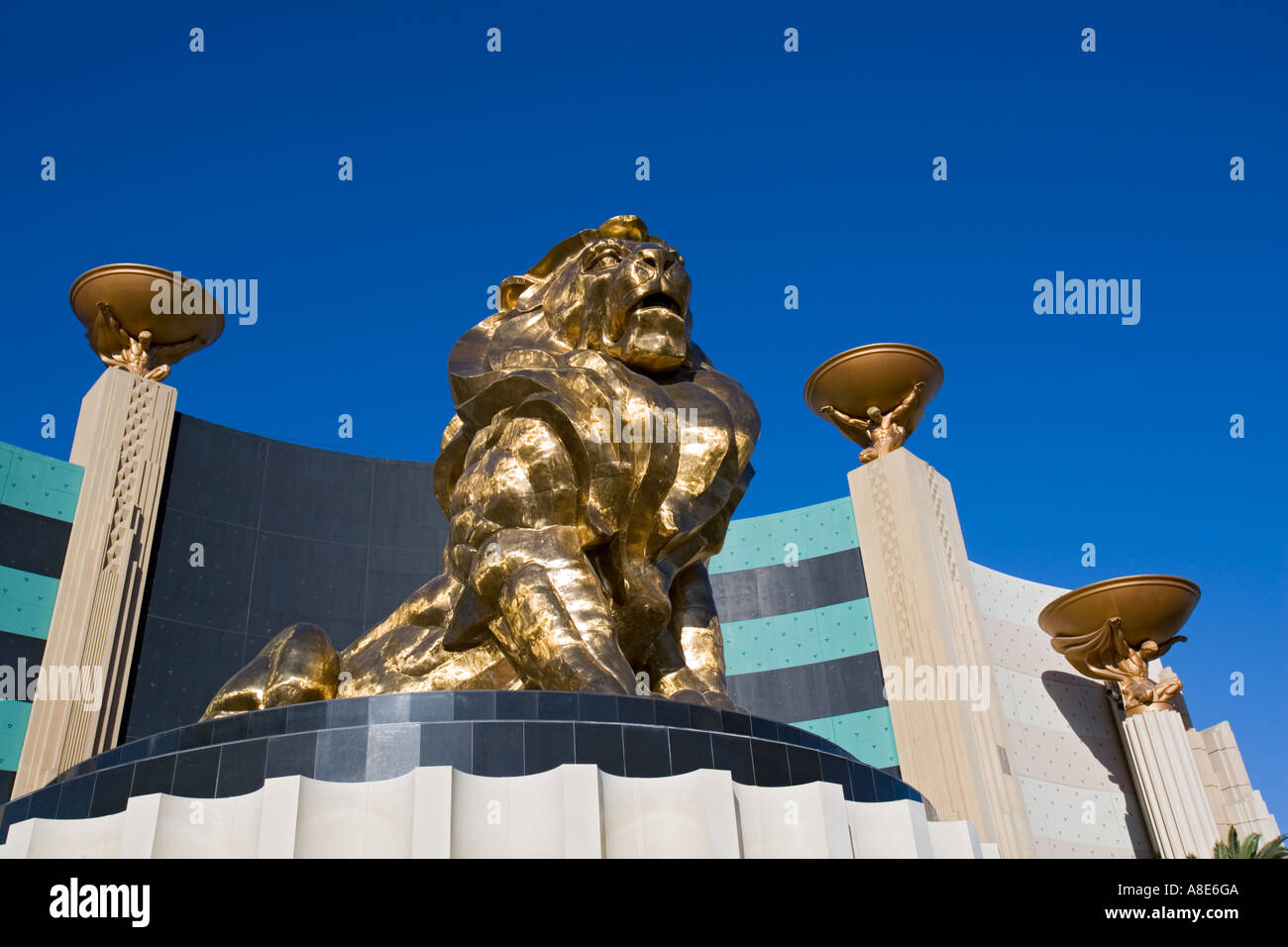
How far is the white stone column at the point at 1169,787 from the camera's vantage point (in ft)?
52.2

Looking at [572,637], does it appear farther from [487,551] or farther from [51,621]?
[51,621]

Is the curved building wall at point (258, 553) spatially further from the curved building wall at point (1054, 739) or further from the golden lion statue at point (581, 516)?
the curved building wall at point (1054, 739)

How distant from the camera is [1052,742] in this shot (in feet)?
57.8

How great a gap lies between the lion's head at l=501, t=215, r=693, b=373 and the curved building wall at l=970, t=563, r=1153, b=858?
38.7ft

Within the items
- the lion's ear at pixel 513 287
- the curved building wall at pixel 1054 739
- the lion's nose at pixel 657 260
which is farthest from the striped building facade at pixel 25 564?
the curved building wall at pixel 1054 739

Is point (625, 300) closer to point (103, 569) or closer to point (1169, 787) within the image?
point (103, 569)

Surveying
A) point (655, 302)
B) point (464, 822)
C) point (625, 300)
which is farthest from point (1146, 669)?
point (464, 822)

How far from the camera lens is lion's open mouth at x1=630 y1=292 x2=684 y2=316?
261 inches

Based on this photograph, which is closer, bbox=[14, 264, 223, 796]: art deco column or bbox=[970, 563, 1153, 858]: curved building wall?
bbox=[14, 264, 223, 796]: art deco column

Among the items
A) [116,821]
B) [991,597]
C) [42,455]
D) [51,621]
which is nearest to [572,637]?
[116,821]

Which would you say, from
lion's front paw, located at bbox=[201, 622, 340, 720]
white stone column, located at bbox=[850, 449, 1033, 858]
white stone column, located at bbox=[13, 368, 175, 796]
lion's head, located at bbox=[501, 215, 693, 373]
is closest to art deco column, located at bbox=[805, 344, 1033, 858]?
white stone column, located at bbox=[850, 449, 1033, 858]

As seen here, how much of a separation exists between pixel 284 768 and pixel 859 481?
1430 cm

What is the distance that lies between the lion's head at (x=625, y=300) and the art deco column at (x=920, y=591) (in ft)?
32.0

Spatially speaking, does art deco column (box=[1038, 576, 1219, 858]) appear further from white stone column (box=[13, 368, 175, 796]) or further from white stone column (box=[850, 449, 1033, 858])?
white stone column (box=[13, 368, 175, 796])
